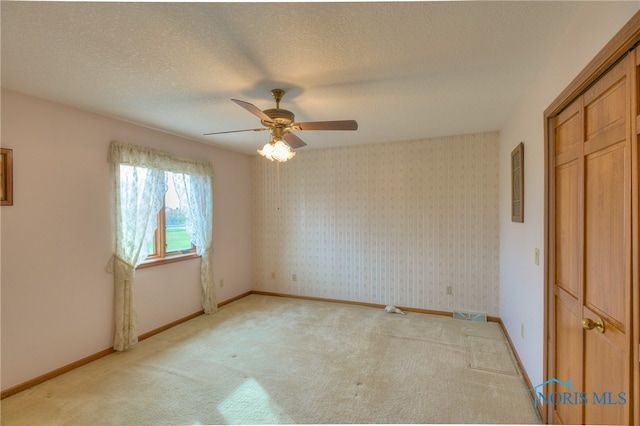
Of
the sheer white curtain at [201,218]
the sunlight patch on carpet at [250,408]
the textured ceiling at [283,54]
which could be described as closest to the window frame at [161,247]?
the sheer white curtain at [201,218]

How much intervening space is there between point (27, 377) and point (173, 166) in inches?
93.2

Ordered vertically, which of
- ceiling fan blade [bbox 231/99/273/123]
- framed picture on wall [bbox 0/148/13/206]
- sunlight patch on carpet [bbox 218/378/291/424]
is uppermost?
ceiling fan blade [bbox 231/99/273/123]

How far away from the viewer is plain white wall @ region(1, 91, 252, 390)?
91.2 inches

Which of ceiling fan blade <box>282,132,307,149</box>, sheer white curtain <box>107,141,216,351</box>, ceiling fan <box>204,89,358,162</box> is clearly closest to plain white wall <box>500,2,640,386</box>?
ceiling fan <box>204,89,358,162</box>

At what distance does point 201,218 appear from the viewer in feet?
13.2

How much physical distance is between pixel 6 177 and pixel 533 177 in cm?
410

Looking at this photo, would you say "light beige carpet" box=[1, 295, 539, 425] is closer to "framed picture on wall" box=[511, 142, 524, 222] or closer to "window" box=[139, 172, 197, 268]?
"window" box=[139, 172, 197, 268]

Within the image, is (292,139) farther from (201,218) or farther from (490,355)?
(490,355)

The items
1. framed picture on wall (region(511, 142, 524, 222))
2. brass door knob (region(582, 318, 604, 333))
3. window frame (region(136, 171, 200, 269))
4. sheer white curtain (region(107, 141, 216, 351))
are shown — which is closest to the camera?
brass door knob (region(582, 318, 604, 333))

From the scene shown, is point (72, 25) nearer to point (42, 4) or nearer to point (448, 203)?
point (42, 4)

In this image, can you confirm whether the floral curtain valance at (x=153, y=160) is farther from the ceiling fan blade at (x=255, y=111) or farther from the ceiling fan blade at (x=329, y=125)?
the ceiling fan blade at (x=329, y=125)

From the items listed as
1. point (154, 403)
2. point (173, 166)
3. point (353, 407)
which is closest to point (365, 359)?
point (353, 407)

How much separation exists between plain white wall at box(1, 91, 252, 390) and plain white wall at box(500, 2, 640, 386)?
379cm

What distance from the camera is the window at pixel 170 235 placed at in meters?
3.61
